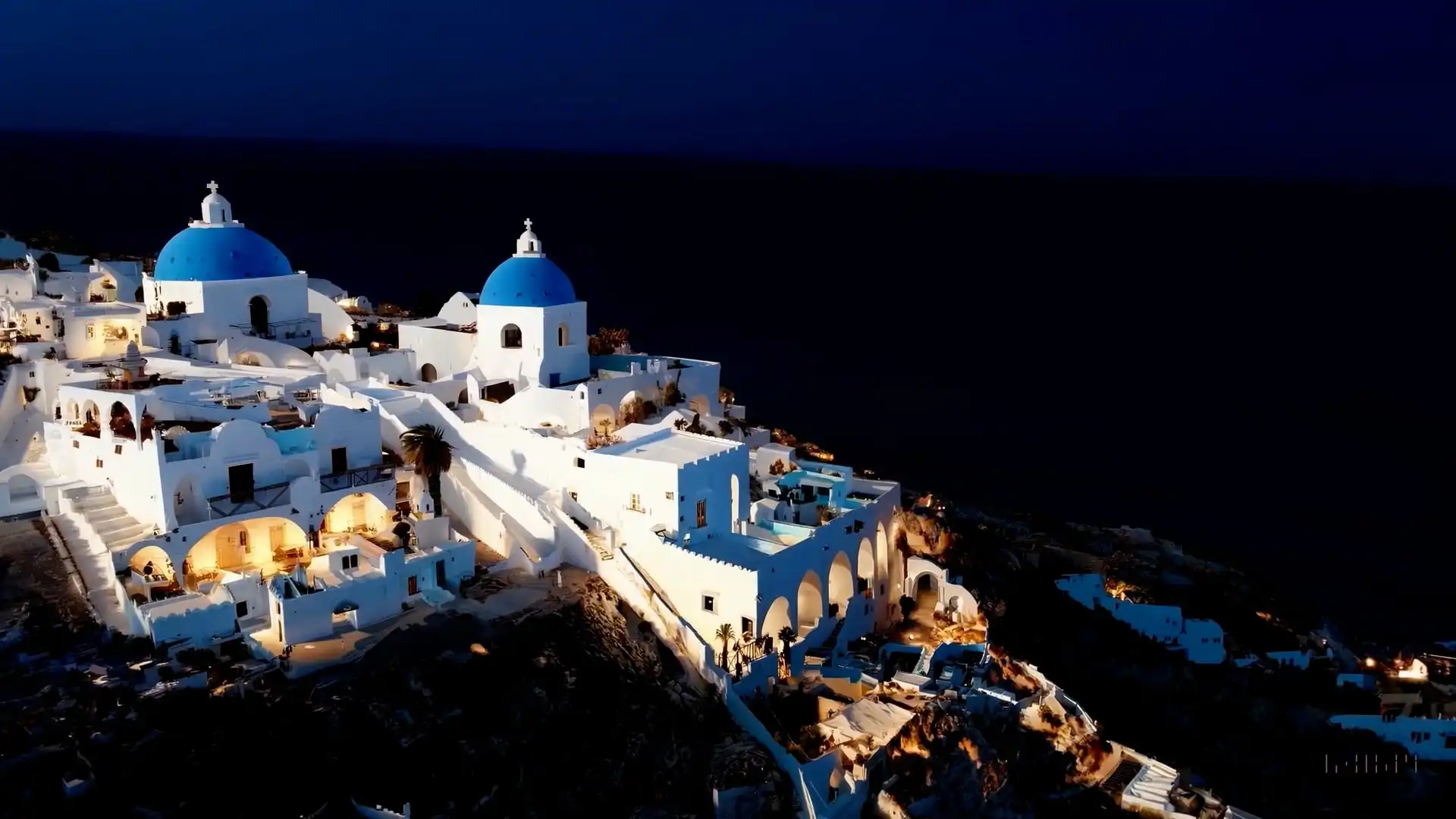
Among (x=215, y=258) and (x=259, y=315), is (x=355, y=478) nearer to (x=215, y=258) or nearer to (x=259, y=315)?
(x=259, y=315)

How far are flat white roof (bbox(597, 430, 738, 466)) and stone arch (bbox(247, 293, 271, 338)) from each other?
1734 centimetres

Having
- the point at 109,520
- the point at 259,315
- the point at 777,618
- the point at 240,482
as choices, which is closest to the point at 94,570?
the point at 109,520

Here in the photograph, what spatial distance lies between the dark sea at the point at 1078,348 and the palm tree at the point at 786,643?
27.7m

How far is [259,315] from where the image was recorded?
4694 cm

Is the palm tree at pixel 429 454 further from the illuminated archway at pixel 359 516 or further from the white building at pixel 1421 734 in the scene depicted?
the white building at pixel 1421 734

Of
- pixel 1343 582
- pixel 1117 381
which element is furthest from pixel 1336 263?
pixel 1343 582

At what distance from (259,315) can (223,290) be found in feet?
5.94

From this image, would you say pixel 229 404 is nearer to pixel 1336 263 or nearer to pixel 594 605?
pixel 594 605

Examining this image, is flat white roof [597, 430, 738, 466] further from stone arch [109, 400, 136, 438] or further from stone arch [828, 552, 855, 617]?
stone arch [109, 400, 136, 438]

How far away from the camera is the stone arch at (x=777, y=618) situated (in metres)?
33.3

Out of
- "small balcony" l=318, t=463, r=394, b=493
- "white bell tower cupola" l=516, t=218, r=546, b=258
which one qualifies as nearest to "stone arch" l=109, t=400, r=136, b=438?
"small balcony" l=318, t=463, r=394, b=493

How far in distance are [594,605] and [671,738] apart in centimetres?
514

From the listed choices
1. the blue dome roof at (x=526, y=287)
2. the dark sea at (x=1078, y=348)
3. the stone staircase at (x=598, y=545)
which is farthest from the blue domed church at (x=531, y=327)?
the dark sea at (x=1078, y=348)

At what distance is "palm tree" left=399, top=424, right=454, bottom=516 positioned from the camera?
35.5 m
